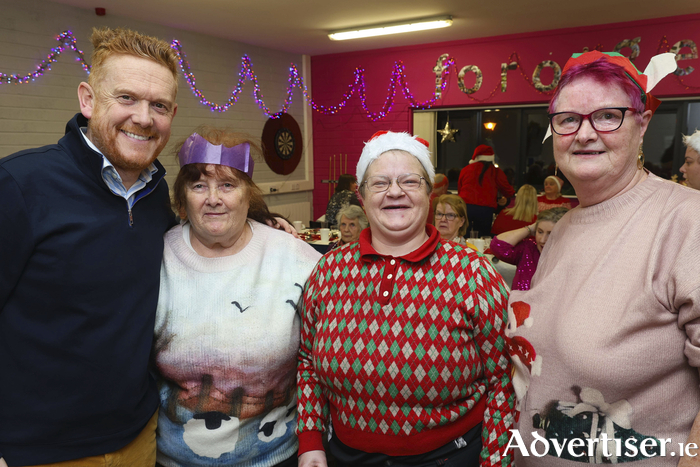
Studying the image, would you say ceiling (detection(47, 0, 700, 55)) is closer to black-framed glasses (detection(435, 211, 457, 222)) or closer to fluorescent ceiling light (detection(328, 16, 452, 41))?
fluorescent ceiling light (detection(328, 16, 452, 41))

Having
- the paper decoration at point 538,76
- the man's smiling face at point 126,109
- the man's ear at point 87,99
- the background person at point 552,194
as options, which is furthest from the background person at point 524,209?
the man's ear at point 87,99

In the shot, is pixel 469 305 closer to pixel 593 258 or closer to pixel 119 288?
pixel 593 258

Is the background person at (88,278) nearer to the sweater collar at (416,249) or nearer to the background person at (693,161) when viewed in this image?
the sweater collar at (416,249)

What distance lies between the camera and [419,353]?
1.45 metres

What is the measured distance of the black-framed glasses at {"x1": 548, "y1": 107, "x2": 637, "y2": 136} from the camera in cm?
123

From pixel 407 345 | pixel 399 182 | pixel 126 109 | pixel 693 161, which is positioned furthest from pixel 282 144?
pixel 407 345

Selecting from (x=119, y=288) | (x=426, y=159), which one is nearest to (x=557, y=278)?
(x=426, y=159)

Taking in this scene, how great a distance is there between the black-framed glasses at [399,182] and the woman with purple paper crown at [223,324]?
413 millimetres

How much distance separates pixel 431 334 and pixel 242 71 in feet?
22.8

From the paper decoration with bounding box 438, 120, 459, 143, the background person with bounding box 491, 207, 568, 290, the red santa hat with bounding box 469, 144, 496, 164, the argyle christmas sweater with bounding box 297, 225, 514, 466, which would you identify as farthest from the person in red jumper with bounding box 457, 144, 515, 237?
the argyle christmas sweater with bounding box 297, 225, 514, 466

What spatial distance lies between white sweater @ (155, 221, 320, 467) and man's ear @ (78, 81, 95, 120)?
0.52 metres

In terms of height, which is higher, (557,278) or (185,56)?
(185,56)

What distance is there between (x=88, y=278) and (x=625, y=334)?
1436 mm

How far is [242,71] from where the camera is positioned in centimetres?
754
